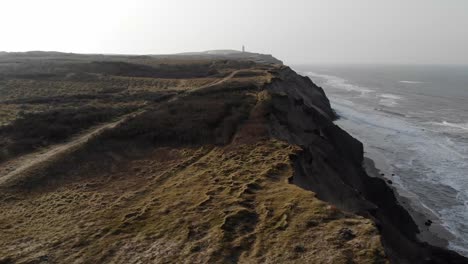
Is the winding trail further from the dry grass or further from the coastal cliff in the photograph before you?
the dry grass

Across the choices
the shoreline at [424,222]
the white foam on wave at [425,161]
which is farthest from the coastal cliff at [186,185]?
the white foam on wave at [425,161]

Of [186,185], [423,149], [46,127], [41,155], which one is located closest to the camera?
[186,185]

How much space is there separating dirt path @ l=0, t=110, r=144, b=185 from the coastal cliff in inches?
6.5

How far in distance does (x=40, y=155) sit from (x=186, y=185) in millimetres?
14499

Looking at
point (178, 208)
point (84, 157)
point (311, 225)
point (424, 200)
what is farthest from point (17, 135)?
point (424, 200)

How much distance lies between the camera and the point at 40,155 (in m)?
31.6

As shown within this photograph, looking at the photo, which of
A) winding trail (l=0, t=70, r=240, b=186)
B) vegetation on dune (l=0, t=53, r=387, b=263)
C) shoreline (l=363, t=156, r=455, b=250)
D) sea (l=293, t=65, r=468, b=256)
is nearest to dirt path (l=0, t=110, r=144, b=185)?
winding trail (l=0, t=70, r=240, b=186)

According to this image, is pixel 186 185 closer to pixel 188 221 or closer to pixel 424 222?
pixel 188 221

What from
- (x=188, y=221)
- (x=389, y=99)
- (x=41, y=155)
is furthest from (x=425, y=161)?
(x=389, y=99)

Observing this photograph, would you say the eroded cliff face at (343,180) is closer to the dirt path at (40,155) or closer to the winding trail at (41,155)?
the winding trail at (41,155)

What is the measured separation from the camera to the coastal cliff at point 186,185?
704 inches

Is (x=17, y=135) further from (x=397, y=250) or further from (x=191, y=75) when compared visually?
(x=191, y=75)

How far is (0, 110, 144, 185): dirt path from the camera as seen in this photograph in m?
27.9

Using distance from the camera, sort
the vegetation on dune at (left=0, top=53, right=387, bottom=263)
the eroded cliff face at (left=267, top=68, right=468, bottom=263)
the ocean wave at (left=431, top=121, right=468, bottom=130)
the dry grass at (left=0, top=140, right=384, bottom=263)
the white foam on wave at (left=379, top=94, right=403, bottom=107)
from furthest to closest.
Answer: the white foam on wave at (left=379, top=94, right=403, bottom=107), the ocean wave at (left=431, top=121, right=468, bottom=130), the eroded cliff face at (left=267, top=68, right=468, bottom=263), the vegetation on dune at (left=0, top=53, right=387, bottom=263), the dry grass at (left=0, top=140, right=384, bottom=263)
